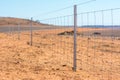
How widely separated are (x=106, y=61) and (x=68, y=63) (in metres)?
1.90

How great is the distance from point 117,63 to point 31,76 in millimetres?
4403

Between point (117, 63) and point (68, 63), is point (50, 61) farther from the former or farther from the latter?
point (117, 63)

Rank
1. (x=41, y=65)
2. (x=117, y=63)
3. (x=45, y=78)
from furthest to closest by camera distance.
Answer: (x=117, y=63), (x=41, y=65), (x=45, y=78)

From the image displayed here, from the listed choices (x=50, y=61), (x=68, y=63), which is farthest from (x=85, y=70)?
(x=50, y=61)

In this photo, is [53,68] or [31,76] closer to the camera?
[31,76]

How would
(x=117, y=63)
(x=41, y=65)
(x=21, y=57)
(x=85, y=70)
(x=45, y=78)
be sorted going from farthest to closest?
(x=21, y=57)
(x=117, y=63)
(x=41, y=65)
(x=85, y=70)
(x=45, y=78)

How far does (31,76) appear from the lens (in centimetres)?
1021

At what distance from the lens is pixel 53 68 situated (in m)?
11.6

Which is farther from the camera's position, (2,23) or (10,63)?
(2,23)

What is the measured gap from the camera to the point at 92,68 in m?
11.8

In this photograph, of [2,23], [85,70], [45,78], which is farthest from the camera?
[2,23]

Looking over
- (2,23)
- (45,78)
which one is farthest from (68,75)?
(2,23)

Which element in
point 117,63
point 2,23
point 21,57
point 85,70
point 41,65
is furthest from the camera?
point 2,23

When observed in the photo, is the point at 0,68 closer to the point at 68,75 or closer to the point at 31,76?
the point at 31,76
